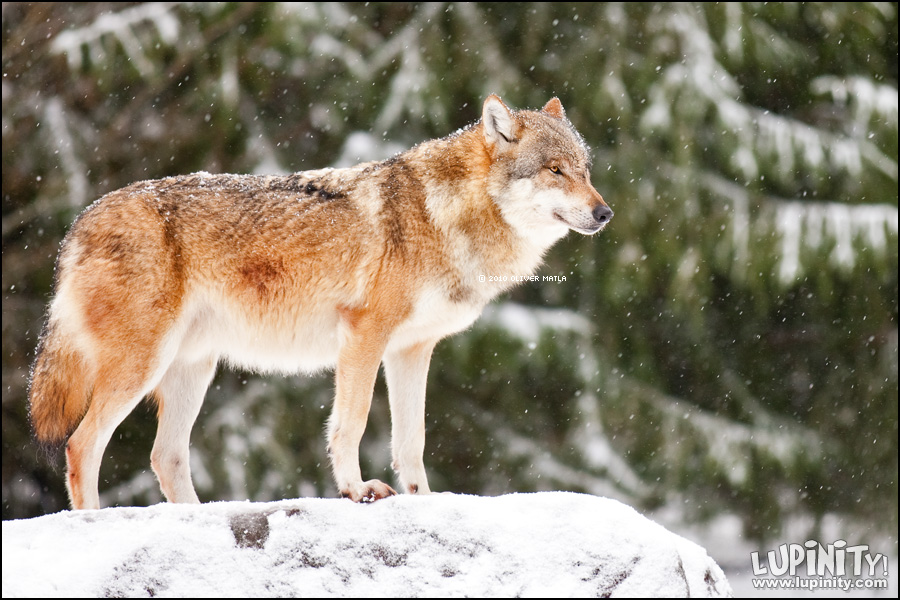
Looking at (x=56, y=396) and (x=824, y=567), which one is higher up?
(x=56, y=396)

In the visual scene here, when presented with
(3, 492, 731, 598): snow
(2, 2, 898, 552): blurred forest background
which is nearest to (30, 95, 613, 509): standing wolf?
(3, 492, 731, 598): snow

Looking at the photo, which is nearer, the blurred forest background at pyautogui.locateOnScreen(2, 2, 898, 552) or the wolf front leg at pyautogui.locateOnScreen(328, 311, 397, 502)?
the wolf front leg at pyautogui.locateOnScreen(328, 311, 397, 502)

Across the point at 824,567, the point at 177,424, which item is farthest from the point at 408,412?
the point at 824,567

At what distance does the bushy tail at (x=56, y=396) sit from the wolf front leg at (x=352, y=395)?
132cm

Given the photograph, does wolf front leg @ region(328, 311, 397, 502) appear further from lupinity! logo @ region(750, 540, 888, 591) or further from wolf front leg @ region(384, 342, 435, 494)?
lupinity! logo @ region(750, 540, 888, 591)

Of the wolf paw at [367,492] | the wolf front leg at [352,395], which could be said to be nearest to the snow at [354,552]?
the wolf paw at [367,492]

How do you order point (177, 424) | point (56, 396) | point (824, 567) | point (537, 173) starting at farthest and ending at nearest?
point (824, 567)
point (177, 424)
point (56, 396)
point (537, 173)

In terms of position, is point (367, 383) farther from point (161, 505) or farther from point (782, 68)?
point (782, 68)

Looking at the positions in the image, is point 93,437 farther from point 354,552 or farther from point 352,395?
point 354,552

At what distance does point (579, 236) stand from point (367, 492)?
4.73 meters

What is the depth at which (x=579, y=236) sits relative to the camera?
8.09 m

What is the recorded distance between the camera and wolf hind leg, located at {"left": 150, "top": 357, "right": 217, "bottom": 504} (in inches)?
180

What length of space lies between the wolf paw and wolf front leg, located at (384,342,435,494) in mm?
534

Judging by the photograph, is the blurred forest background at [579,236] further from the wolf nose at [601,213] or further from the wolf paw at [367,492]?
the wolf paw at [367,492]
